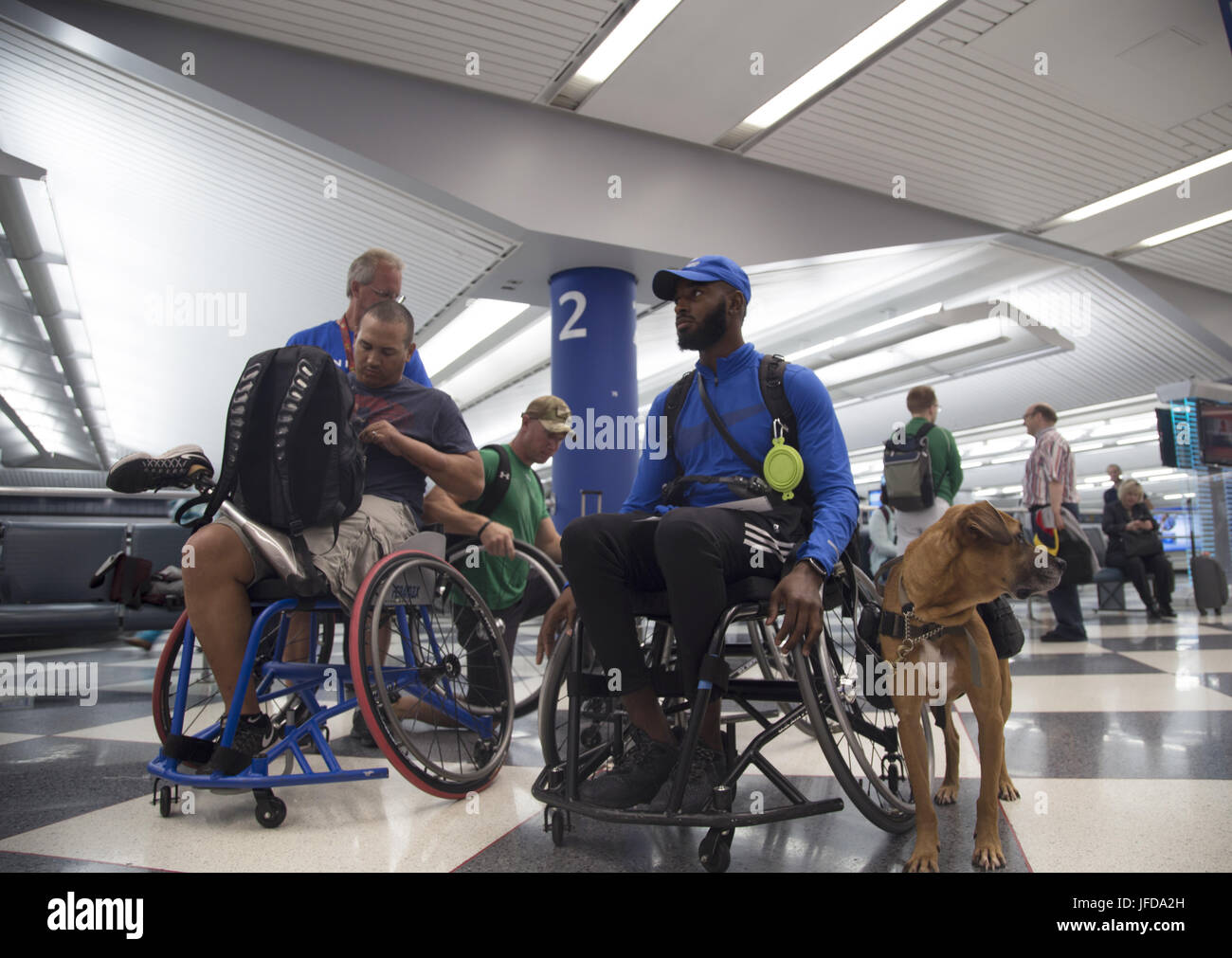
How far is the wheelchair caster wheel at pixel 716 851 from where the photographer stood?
1378 millimetres

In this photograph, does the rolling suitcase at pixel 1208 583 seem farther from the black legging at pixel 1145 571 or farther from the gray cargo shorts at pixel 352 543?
the gray cargo shorts at pixel 352 543

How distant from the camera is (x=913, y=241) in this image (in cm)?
733

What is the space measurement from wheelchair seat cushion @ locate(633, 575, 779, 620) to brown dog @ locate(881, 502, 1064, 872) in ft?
0.89

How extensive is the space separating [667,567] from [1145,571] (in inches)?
342

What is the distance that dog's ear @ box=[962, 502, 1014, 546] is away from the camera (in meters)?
1.51

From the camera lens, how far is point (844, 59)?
5.32 meters

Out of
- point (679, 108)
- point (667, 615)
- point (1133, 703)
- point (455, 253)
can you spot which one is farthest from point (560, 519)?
point (667, 615)

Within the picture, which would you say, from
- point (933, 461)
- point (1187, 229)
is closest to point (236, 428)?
point (933, 461)

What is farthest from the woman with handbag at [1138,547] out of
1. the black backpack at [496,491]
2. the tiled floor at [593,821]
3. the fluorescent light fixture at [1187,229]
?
the black backpack at [496,491]

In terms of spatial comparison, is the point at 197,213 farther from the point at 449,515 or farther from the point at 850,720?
the point at 850,720

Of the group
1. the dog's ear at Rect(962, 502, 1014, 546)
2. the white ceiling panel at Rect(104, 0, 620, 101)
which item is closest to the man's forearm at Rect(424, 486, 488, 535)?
the dog's ear at Rect(962, 502, 1014, 546)

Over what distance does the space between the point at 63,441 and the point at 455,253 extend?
70.6 feet

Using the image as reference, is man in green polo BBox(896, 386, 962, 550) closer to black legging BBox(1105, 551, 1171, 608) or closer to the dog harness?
the dog harness
